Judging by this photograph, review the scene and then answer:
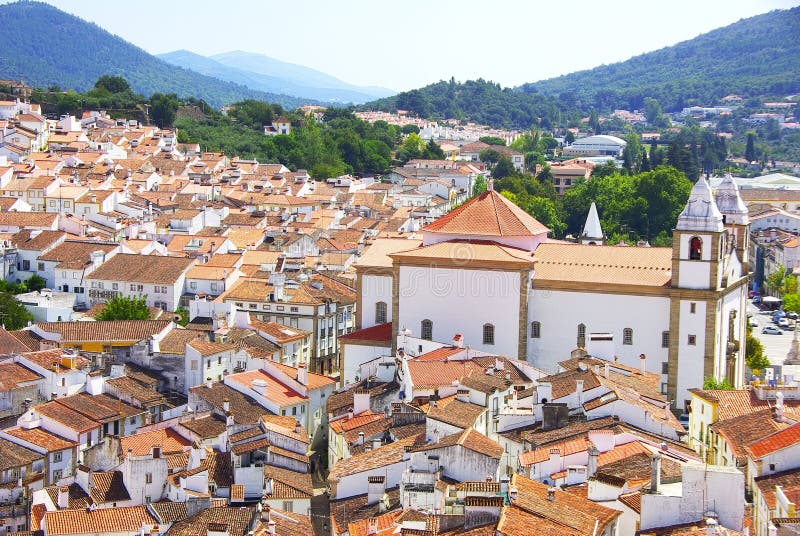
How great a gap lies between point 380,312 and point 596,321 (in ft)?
26.4

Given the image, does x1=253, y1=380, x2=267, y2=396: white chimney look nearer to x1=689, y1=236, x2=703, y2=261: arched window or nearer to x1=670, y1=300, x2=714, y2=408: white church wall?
x1=670, y1=300, x2=714, y2=408: white church wall

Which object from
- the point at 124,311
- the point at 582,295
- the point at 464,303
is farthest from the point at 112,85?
the point at 582,295

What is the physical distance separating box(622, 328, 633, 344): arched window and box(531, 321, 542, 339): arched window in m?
2.74

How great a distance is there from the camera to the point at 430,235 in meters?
43.8

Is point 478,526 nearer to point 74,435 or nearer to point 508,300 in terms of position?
point 74,435

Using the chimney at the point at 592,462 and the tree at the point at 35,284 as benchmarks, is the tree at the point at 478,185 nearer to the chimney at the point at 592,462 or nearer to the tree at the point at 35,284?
the tree at the point at 35,284

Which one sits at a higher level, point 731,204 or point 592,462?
point 731,204

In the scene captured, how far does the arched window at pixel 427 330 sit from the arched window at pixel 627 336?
21.2 feet

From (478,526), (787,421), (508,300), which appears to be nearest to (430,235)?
(508,300)

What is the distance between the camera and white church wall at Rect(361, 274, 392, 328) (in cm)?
4428

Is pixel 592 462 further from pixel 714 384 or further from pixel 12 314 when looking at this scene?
pixel 12 314

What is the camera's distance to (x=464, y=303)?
137 ft

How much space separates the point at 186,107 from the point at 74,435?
319 ft

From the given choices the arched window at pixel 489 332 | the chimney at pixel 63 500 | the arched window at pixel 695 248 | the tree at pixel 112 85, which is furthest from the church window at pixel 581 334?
the tree at pixel 112 85
